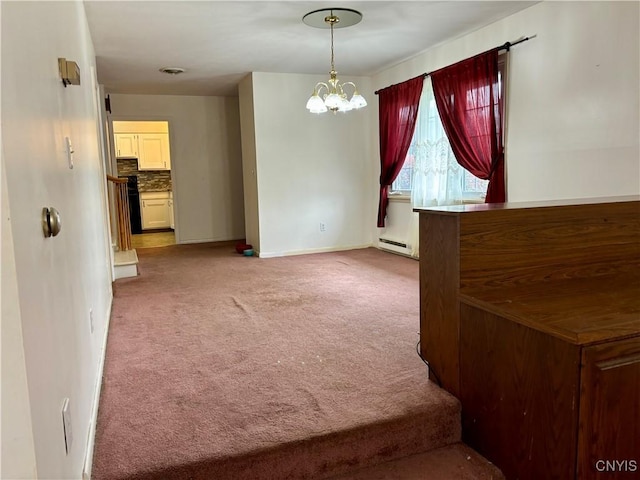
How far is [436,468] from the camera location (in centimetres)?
181

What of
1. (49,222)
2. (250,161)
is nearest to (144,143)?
(250,161)

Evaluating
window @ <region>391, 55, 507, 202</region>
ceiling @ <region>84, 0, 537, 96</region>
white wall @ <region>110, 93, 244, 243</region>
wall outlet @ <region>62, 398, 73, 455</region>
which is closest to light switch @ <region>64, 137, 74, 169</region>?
wall outlet @ <region>62, 398, 73, 455</region>

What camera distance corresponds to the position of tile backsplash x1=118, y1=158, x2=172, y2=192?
29.9 ft

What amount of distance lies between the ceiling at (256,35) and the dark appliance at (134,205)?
347cm

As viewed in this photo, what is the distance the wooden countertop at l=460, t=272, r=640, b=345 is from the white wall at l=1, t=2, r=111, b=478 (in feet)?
4.80

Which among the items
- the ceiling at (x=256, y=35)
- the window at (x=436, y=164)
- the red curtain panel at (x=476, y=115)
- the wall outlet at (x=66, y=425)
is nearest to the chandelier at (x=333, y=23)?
the ceiling at (x=256, y=35)

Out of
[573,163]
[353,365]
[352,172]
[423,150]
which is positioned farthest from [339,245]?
[353,365]

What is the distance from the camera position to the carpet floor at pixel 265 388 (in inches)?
66.8

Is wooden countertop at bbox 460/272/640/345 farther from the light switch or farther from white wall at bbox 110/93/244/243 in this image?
white wall at bbox 110/93/244/243

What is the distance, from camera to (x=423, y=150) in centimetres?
507

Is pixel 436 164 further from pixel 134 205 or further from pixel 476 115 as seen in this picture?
pixel 134 205

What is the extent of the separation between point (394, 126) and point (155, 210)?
18.7 ft

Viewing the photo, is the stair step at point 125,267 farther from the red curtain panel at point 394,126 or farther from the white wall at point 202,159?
the red curtain panel at point 394,126

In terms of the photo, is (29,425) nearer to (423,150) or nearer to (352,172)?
(423,150)
